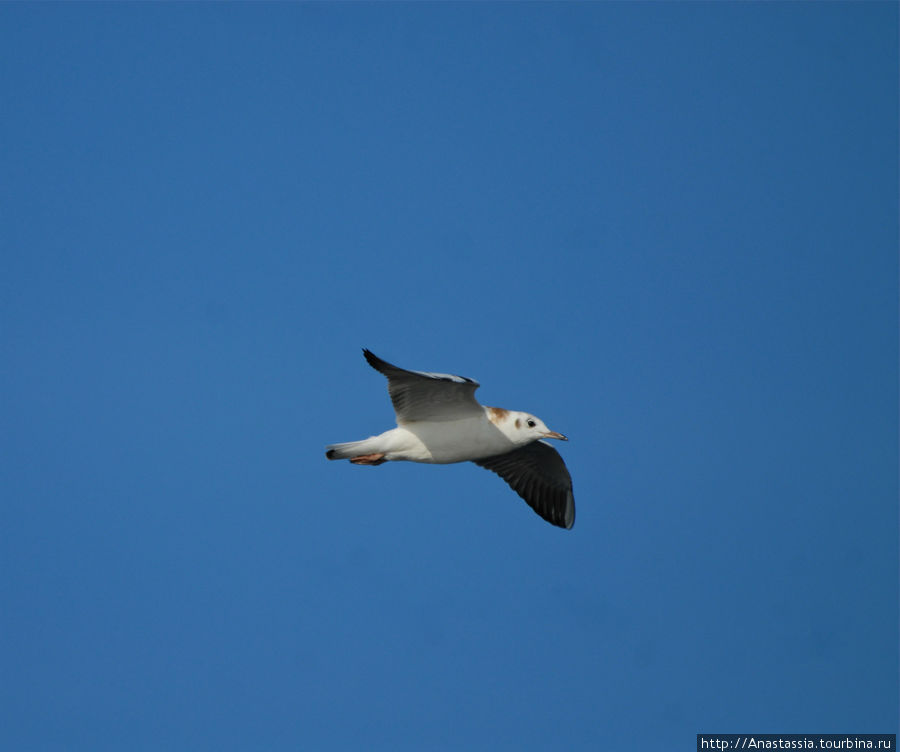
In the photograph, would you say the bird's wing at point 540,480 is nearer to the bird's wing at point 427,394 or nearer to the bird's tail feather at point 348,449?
the bird's wing at point 427,394

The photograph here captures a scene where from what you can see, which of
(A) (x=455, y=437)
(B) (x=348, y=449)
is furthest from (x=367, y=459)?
(A) (x=455, y=437)

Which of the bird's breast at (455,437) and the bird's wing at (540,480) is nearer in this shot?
the bird's breast at (455,437)

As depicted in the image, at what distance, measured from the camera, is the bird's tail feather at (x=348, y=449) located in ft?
55.8

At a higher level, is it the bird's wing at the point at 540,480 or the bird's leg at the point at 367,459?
the bird's wing at the point at 540,480

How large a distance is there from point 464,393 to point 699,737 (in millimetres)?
9236

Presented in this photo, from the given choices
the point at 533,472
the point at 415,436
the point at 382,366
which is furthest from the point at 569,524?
the point at 382,366

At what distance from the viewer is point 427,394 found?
16719mm

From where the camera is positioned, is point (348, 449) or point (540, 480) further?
point (540, 480)

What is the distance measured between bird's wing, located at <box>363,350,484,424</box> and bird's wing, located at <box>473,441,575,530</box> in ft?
8.36

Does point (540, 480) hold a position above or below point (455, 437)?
above

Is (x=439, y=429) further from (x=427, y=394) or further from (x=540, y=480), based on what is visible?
(x=540, y=480)

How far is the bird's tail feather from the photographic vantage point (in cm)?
1702

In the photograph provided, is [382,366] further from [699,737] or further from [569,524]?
[699,737]

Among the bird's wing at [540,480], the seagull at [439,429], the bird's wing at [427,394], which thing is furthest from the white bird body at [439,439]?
the bird's wing at [540,480]
